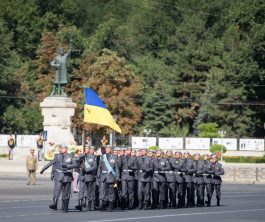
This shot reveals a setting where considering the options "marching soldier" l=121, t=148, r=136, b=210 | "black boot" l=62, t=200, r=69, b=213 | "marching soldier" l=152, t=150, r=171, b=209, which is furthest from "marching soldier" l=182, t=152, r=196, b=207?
"black boot" l=62, t=200, r=69, b=213

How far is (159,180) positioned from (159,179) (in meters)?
0.04

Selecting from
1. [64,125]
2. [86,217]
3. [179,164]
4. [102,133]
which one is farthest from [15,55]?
[86,217]

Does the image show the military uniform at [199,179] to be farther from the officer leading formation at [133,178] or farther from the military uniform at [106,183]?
the military uniform at [106,183]

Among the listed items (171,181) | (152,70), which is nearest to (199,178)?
Answer: (171,181)

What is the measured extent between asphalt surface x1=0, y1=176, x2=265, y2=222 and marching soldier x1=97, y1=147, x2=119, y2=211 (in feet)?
1.48

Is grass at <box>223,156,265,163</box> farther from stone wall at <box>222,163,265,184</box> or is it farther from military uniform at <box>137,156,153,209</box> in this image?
military uniform at <box>137,156,153,209</box>

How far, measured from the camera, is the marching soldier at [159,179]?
33625mm

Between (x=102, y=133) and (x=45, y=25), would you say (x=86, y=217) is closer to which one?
(x=102, y=133)

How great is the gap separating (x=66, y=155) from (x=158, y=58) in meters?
73.6

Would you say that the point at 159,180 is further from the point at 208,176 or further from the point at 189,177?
the point at 208,176

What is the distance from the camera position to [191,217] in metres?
29.4

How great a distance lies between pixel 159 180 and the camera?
111ft

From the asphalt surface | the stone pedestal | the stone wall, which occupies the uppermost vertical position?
the stone pedestal

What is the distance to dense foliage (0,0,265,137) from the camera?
89.4 m
